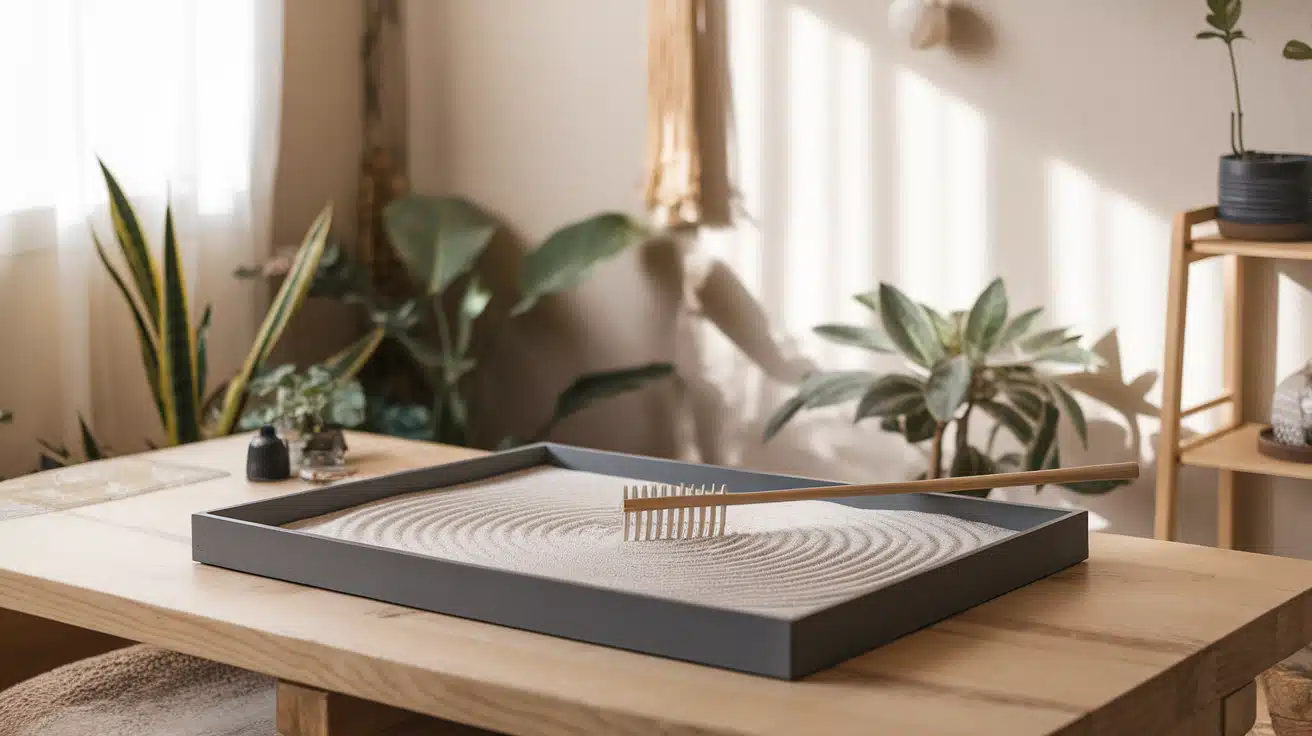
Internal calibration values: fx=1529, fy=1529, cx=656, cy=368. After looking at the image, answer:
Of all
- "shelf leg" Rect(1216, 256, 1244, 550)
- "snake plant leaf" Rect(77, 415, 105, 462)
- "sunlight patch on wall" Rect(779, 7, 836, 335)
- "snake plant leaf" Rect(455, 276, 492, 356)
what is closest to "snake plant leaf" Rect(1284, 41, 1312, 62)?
"shelf leg" Rect(1216, 256, 1244, 550)

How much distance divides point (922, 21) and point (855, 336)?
27.4 inches

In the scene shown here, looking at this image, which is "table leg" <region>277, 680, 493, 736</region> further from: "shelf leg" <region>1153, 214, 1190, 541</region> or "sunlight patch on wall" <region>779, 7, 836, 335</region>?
"sunlight patch on wall" <region>779, 7, 836, 335</region>

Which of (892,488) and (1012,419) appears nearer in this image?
(892,488)

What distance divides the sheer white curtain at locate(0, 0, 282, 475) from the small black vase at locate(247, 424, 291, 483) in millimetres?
1314

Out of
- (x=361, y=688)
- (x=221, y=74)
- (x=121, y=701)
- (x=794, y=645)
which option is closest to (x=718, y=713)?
(x=794, y=645)

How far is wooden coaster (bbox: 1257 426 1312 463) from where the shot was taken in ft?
9.13

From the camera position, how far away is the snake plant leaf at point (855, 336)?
3346 mm

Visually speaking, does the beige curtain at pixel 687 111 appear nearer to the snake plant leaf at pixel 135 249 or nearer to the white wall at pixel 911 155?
the white wall at pixel 911 155

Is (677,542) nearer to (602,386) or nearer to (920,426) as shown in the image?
(920,426)

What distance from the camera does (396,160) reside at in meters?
4.28

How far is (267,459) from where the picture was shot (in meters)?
2.23

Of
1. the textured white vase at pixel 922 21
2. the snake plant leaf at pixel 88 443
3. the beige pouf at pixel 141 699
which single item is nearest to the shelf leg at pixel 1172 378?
the textured white vase at pixel 922 21

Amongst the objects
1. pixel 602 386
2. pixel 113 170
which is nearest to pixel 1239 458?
pixel 602 386

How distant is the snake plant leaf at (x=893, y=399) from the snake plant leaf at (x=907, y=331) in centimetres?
6
